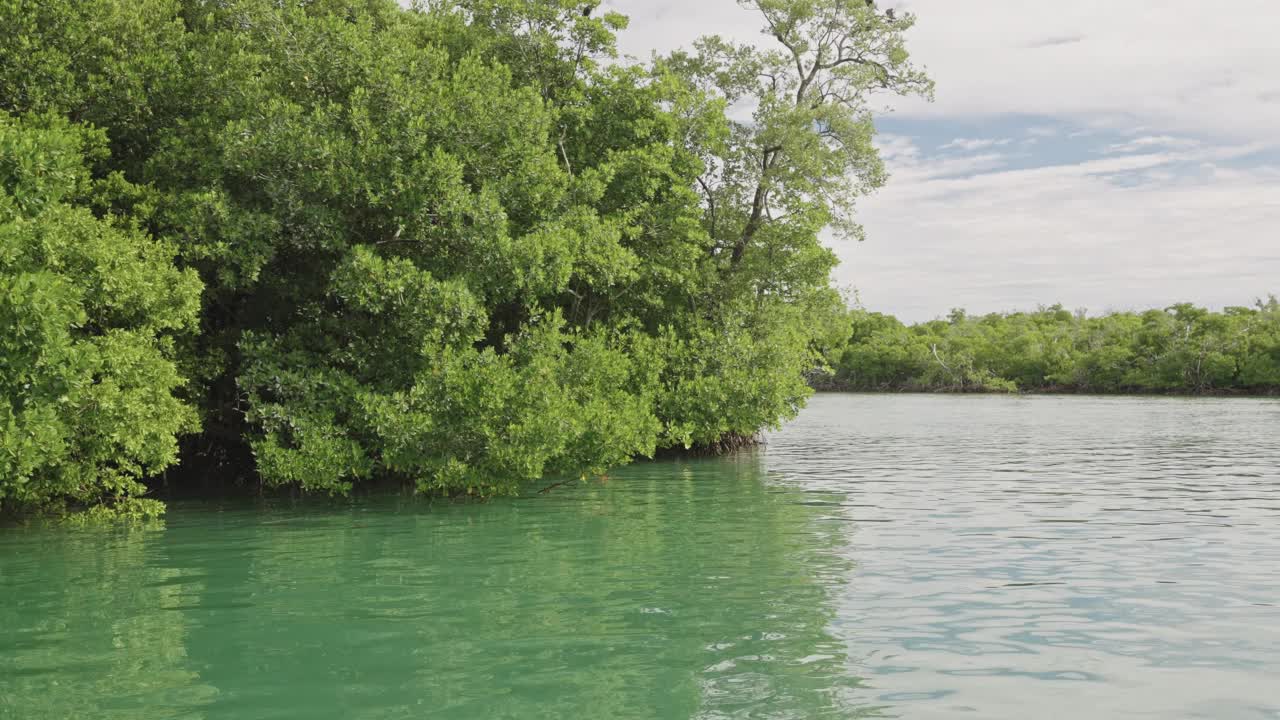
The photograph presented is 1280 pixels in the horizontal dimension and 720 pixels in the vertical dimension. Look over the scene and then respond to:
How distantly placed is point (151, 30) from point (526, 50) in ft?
28.8

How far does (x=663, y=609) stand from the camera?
10.5 meters

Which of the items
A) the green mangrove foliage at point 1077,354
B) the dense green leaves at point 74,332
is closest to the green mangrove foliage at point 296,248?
the dense green leaves at point 74,332

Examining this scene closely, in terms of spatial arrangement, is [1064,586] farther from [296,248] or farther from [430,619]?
[296,248]

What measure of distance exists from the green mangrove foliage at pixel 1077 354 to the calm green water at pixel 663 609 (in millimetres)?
61299

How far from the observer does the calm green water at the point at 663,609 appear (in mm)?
7656

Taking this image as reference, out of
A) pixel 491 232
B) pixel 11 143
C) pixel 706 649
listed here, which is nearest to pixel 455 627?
pixel 706 649

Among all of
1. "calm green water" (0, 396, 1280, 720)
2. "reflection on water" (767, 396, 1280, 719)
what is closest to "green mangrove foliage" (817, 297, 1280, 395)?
"reflection on water" (767, 396, 1280, 719)

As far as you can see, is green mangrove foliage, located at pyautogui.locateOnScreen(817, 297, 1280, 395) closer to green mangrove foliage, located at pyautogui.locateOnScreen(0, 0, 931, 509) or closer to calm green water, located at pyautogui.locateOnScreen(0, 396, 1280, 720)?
green mangrove foliage, located at pyautogui.locateOnScreen(0, 0, 931, 509)

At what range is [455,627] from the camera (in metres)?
9.80

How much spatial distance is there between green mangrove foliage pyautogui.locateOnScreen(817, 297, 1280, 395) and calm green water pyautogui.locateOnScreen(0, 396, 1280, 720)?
6130cm

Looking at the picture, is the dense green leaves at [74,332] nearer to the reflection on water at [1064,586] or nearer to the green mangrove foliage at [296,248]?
the green mangrove foliage at [296,248]

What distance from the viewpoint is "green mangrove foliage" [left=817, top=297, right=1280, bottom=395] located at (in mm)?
91562

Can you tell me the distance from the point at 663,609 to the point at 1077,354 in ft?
359

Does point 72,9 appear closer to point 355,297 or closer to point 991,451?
point 355,297
